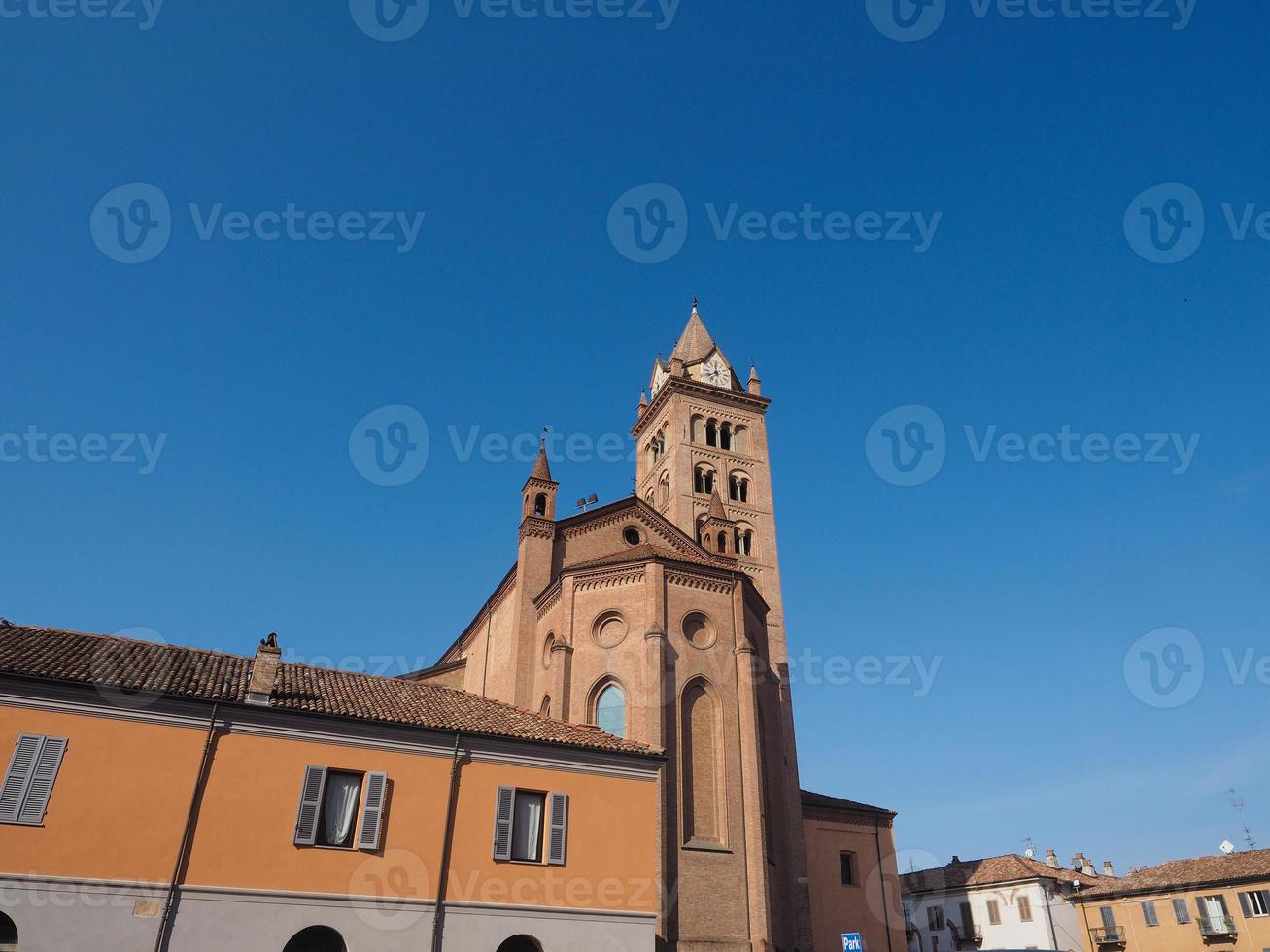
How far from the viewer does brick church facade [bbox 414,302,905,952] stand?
25359 millimetres

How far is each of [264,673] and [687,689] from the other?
14484mm

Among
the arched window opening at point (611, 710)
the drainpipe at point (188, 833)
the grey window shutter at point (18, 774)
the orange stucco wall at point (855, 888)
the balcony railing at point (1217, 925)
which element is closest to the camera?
the grey window shutter at point (18, 774)

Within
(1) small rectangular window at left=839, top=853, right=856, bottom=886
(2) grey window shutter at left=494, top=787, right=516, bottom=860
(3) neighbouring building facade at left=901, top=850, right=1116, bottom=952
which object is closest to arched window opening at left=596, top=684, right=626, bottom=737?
(2) grey window shutter at left=494, top=787, right=516, bottom=860

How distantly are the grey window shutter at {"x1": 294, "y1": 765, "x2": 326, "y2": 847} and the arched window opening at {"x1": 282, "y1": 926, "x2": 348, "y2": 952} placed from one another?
151 cm

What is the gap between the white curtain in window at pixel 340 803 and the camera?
1677cm

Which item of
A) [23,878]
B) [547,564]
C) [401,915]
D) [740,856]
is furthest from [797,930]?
[23,878]

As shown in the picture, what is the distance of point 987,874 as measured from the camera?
49500 millimetres

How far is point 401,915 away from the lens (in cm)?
1630

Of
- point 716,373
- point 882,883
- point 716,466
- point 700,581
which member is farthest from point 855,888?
point 716,373

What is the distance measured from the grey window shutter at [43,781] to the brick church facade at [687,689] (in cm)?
1479

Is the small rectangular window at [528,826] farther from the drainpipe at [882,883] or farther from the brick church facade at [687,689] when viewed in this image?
the drainpipe at [882,883]

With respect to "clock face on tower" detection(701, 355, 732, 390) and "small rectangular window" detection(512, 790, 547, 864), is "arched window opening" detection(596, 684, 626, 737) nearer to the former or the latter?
"small rectangular window" detection(512, 790, 547, 864)

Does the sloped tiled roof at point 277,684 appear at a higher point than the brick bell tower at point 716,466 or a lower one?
lower

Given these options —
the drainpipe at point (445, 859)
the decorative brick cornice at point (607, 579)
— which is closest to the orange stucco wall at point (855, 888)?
the decorative brick cornice at point (607, 579)
